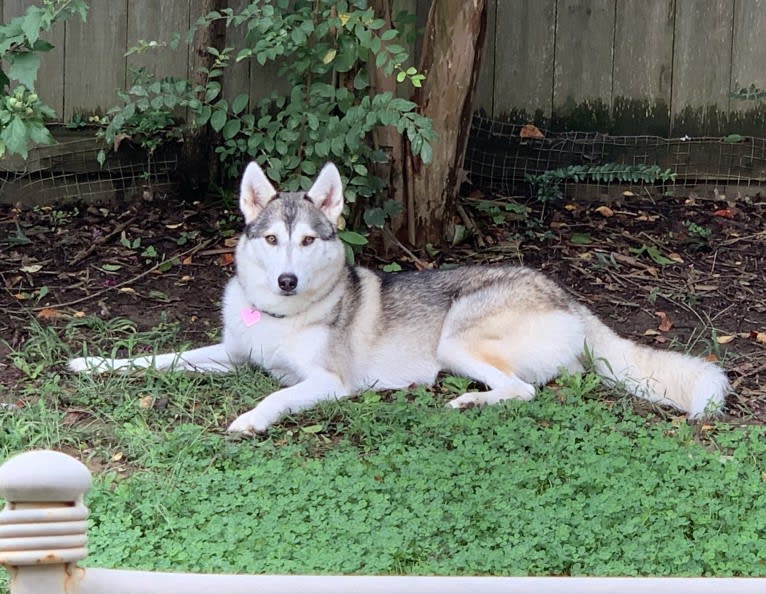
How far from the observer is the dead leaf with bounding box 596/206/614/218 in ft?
24.4

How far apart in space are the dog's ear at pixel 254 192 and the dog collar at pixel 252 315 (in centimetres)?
48

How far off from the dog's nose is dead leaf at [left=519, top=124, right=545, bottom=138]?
300 centimetres

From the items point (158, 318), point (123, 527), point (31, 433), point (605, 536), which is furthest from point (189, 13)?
point (605, 536)

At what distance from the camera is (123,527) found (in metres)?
3.70

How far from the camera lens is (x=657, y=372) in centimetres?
522

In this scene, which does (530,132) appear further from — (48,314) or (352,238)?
(48,314)

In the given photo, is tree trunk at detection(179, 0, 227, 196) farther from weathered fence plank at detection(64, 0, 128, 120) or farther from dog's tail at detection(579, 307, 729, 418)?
dog's tail at detection(579, 307, 729, 418)

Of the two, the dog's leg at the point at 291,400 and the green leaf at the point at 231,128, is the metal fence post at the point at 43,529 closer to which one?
the dog's leg at the point at 291,400

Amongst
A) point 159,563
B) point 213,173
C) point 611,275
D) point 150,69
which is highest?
point 150,69

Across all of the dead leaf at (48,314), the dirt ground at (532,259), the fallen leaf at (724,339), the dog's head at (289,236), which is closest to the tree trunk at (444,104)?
the dirt ground at (532,259)

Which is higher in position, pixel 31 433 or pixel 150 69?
pixel 150 69

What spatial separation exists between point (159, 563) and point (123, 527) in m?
0.30

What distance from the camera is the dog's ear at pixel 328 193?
549 centimetres

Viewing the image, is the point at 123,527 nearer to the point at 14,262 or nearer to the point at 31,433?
the point at 31,433
